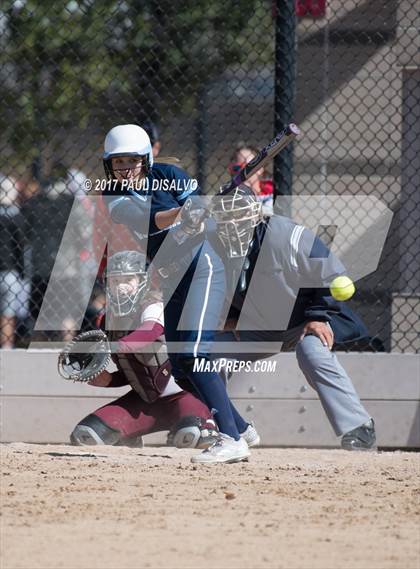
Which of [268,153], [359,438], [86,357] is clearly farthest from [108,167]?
[359,438]

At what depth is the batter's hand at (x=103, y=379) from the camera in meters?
6.08

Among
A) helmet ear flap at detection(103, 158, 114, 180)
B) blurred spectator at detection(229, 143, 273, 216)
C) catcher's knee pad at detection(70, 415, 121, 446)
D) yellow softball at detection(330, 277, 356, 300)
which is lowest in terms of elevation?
catcher's knee pad at detection(70, 415, 121, 446)

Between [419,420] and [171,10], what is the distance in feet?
13.6

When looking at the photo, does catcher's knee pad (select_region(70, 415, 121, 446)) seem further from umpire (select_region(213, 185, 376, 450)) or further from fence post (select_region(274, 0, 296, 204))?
fence post (select_region(274, 0, 296, 204))

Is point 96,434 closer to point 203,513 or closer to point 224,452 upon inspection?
point 224,452

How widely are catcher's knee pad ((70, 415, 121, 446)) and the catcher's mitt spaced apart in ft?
0.83

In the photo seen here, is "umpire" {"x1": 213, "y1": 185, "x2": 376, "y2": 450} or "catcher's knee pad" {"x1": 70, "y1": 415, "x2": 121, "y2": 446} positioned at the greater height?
"umpire" {"x1": 213, "y1": 185, "x2": 376, "y2": 450}

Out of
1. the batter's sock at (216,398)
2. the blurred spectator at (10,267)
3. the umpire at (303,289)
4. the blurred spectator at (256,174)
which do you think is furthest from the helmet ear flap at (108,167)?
the blurred spectator at (10,267)

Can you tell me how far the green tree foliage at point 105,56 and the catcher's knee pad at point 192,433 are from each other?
11.0 ft

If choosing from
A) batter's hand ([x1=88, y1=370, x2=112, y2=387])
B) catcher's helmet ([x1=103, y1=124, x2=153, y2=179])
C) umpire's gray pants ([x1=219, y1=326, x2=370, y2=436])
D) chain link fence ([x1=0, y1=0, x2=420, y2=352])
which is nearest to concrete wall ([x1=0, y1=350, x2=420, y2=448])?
chain link fence ([x1=0, y1=0, x2=420, y2=352])

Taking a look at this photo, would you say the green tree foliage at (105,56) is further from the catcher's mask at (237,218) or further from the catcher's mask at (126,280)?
the catcher's mask at (237,218)

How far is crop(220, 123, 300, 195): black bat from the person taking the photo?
5.29 m

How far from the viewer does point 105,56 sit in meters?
9.38

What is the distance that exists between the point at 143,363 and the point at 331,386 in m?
1.09
